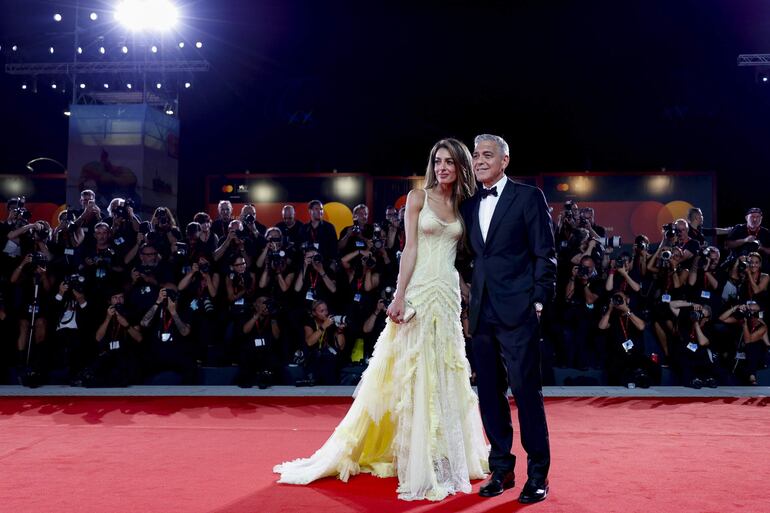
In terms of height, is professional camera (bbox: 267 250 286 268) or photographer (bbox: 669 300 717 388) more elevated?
professional camera (bbox: 267 250 286 268)

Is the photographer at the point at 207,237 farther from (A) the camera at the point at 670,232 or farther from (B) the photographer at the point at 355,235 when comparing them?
(A) the camera at the point at 670,232

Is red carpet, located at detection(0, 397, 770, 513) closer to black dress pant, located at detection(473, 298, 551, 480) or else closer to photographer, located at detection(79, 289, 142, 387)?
black dress pant, located at detection(473, 298, 551, 480)

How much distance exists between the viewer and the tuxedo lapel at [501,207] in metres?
3.05

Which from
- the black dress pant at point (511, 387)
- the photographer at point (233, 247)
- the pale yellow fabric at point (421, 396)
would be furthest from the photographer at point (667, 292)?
the black dress pant at point (511, 387)

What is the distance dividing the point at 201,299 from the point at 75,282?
128 centimetres

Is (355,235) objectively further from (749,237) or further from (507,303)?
(507,303)

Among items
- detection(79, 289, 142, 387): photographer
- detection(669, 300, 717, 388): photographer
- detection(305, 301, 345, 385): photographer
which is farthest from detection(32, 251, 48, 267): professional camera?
detection(669, 300, 717, 388): photographer

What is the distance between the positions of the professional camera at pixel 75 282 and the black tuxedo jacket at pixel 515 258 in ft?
17.6

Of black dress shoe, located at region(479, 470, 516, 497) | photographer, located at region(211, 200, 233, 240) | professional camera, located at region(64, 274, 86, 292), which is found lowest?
black dress shoe, located at region(479, 470, 516, 497)

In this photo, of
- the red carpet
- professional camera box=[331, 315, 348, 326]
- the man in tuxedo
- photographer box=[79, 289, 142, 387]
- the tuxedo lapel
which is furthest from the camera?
professional camera box=[331, 315, 348, 326]

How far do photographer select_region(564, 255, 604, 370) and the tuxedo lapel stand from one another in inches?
176

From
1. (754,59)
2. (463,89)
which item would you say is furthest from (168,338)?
(754,59)

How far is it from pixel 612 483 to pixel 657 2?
10.2 m

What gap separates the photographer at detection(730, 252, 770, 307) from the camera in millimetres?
7305
